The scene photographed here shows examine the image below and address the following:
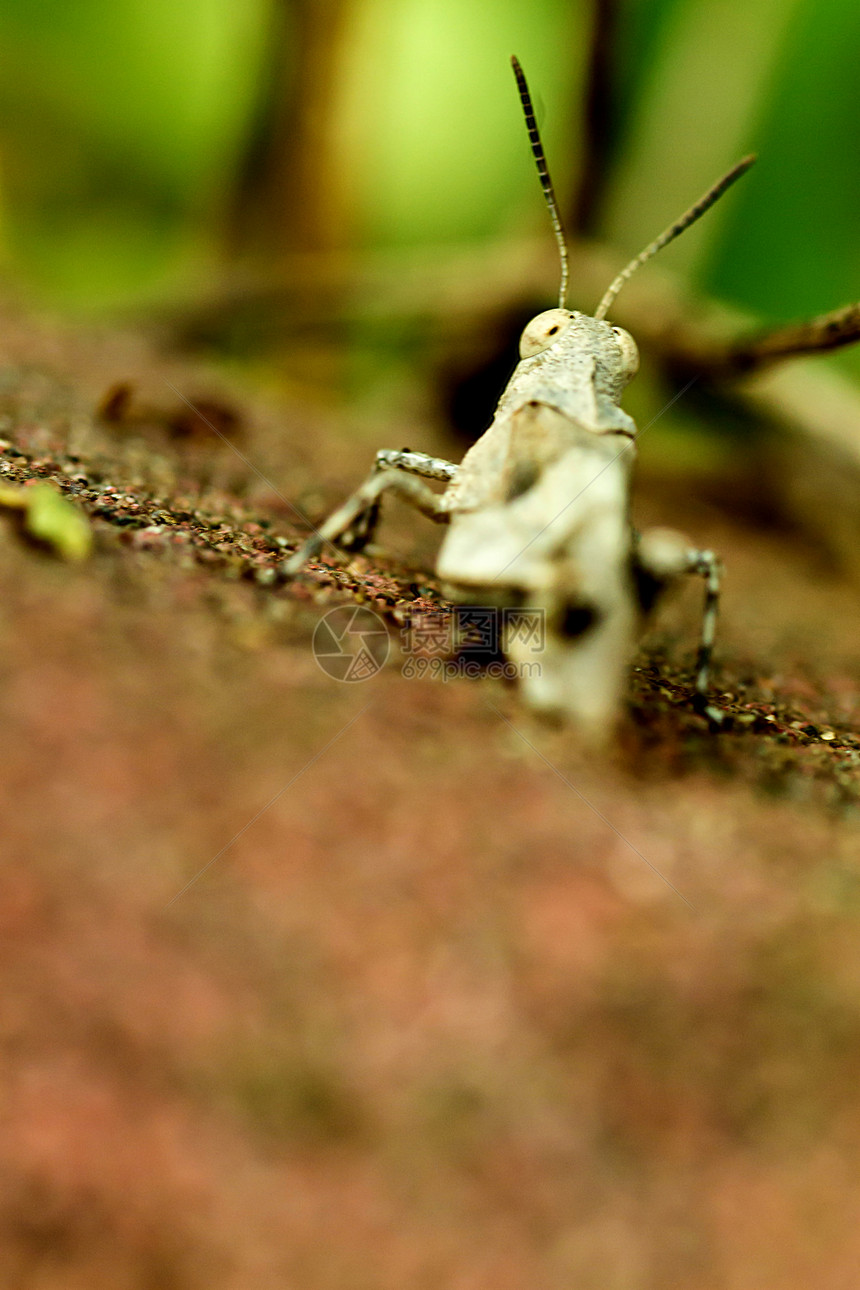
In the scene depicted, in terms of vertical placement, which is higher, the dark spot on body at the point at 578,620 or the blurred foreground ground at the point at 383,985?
the dark spot on body at the point at 578,620

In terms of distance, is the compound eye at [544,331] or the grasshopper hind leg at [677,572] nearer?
the grasshopper hind leg at [677,572]

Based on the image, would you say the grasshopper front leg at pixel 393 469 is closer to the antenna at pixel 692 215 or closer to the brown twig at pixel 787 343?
the antenna at pixel 692 215

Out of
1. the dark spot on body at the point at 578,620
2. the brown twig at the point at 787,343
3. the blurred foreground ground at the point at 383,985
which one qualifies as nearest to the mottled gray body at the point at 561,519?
the dark spot on body at the point at 578,620

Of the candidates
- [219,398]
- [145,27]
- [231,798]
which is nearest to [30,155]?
[145,27]

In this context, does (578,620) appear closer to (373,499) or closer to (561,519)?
(561,519)

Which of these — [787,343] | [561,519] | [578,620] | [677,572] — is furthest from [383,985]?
[787,343]

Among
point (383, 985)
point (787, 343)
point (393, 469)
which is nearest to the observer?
point (383, 985)

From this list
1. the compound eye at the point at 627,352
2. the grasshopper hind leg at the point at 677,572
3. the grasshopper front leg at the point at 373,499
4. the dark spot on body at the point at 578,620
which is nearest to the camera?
the dark spot on body at the point at 578,620
